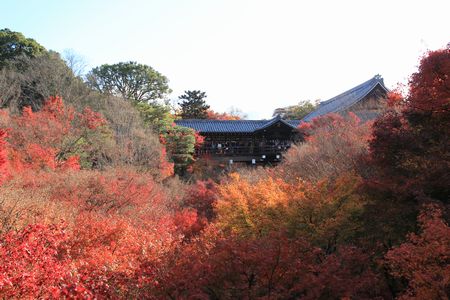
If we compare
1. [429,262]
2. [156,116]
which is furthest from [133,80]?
[429,262]

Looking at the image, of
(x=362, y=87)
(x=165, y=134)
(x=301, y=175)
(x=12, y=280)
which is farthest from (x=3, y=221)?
(x=362, y=87)

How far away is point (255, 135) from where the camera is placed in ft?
106

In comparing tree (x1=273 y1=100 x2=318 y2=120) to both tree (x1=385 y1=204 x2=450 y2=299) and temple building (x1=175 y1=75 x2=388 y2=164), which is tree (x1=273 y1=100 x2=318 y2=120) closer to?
temple building (x1=175 y1=75 x2=388 y2=164)

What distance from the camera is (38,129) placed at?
1872 centimetres

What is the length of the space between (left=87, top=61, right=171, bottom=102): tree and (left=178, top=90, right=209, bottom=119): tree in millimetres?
6255

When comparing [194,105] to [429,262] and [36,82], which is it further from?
[429,262]

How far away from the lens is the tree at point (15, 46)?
25.6 metres

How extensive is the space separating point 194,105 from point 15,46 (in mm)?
17719

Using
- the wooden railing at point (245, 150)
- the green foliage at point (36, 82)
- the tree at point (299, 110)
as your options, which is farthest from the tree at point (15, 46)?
the tree at point (299, 110)

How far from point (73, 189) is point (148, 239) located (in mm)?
6204

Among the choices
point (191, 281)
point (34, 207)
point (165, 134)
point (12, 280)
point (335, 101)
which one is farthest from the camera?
point (335, 101)

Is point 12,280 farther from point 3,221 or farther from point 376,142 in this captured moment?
point 376,142

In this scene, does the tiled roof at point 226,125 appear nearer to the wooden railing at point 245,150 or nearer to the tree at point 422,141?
the wooden railing at point 245,150

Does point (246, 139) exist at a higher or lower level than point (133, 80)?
lower
